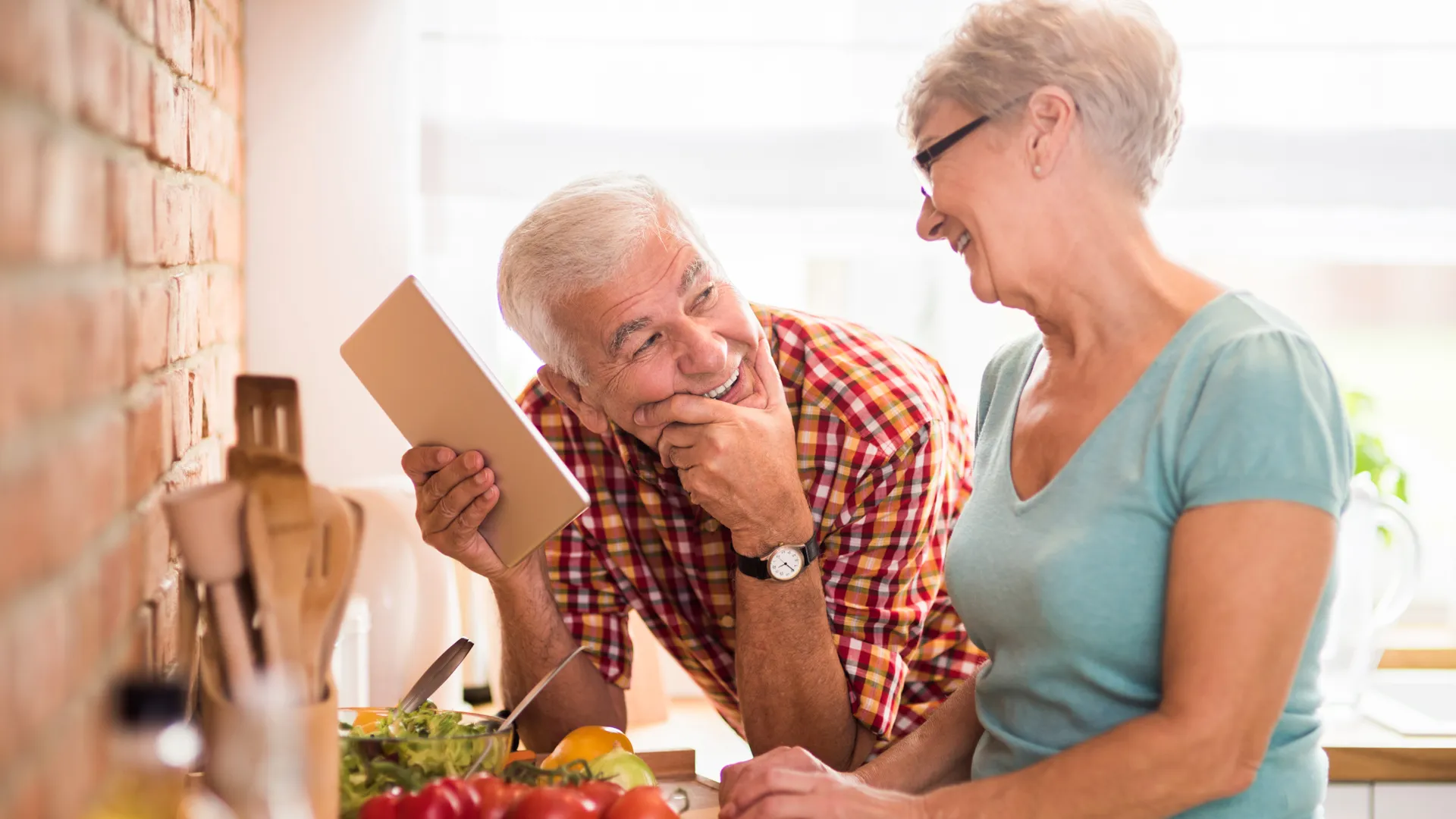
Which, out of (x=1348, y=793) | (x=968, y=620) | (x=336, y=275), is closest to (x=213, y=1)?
(x=336, y=275)

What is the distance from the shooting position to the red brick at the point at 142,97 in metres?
0.89

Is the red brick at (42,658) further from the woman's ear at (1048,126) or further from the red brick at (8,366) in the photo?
the woman's ear at (1048,126)

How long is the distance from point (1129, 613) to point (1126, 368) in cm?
20

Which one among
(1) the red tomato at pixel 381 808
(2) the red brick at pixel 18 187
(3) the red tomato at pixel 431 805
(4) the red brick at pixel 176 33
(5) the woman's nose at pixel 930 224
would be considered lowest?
(1) the red tomato at pixel 381 808

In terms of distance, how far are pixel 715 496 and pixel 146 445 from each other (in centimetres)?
59

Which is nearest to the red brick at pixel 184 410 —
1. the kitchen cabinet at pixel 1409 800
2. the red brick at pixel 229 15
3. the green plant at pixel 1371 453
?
the red brick at pixel 229 15

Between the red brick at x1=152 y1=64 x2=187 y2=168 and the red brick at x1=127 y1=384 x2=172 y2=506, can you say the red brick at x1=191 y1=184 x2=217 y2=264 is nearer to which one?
the red brick at x1=152 y1=64 x2=187 y2=168

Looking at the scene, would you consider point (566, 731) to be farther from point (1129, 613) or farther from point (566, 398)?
point (1129, 613)

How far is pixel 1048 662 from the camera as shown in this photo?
1.05 m

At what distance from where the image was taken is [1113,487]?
99 centimetres

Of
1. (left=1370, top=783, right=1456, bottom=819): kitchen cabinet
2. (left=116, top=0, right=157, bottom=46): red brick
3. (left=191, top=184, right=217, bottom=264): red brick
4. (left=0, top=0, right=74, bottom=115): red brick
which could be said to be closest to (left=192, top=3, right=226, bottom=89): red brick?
(left=191, top=184, right=217, bottom=264): red brick

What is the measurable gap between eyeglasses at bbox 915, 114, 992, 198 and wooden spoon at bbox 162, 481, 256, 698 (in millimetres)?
644

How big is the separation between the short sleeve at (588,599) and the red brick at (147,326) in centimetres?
61

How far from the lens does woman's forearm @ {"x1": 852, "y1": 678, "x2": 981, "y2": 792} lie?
1265mm
